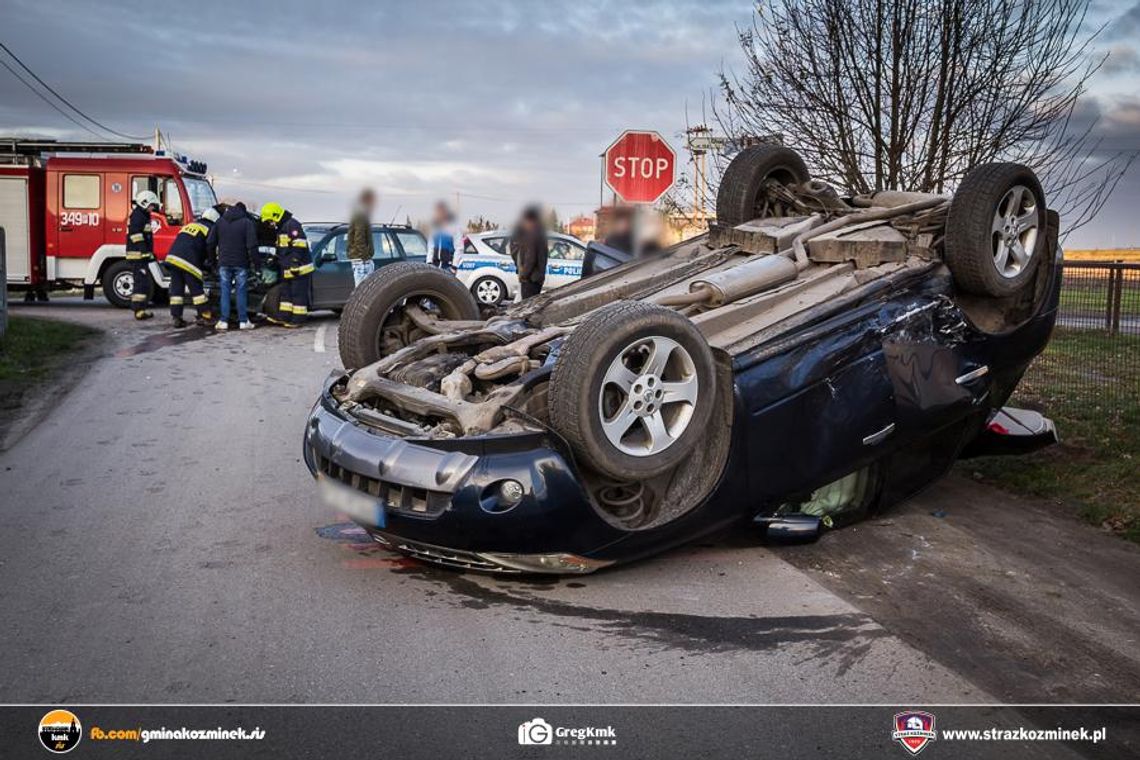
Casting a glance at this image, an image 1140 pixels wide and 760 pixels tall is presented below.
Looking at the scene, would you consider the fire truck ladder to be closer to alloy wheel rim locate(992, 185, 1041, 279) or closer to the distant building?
the distant building

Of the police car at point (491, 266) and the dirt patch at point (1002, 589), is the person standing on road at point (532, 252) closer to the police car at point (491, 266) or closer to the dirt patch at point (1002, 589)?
the police car at point (491, 266)

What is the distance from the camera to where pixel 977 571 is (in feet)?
16.9

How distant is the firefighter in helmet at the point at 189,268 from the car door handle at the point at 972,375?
36.0ft

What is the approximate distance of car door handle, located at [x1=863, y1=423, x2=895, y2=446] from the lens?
17.0ft

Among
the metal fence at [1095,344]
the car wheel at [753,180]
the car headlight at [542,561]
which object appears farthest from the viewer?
the metal fence at [1095,344]

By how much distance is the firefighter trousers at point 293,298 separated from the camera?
46.8 ft

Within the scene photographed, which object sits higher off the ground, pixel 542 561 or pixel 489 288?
pixel 489 288

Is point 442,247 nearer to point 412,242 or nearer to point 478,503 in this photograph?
point 412,242

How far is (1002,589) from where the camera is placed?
16.0 feet

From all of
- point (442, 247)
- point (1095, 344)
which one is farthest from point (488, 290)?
point (1095, 344)

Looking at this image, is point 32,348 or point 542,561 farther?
point 32,348

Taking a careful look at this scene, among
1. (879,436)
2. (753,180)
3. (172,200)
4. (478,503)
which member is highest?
(172,200)

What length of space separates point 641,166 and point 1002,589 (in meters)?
7.58

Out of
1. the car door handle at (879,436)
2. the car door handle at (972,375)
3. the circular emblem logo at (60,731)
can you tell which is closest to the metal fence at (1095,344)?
the car door handle at (972,375)
